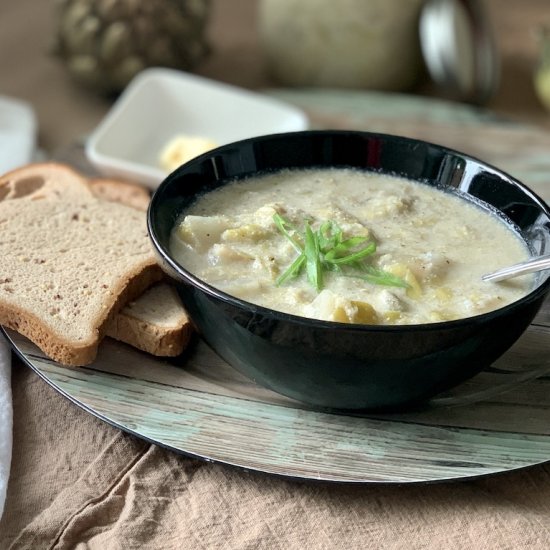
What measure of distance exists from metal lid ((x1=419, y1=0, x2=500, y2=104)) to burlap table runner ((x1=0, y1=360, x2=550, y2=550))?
2002 mm

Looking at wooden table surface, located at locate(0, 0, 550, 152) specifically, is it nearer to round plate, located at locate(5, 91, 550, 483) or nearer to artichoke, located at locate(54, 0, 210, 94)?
artichoke, located at locate(54, 0, 210, 94)

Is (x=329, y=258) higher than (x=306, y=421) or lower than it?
higher

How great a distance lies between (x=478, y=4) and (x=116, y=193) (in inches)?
73.2

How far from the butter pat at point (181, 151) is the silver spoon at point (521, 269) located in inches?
48.3

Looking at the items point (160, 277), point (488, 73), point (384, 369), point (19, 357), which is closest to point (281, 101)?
point (488, 73)

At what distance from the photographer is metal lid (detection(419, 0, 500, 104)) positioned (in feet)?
11.2

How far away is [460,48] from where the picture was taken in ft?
11.5

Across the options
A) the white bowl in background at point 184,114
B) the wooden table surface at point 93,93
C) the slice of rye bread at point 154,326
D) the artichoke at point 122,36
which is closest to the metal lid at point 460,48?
the wooden table surface at point 93,93

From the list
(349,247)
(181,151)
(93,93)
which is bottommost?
(93,93)

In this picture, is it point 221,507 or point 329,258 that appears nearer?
point 221,507

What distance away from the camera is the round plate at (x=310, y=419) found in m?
1.73

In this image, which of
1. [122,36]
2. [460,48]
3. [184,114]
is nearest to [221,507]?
[184,114]

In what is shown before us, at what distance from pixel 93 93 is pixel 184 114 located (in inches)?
23.5

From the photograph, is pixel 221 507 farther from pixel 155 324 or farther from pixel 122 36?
pixel 122 36
